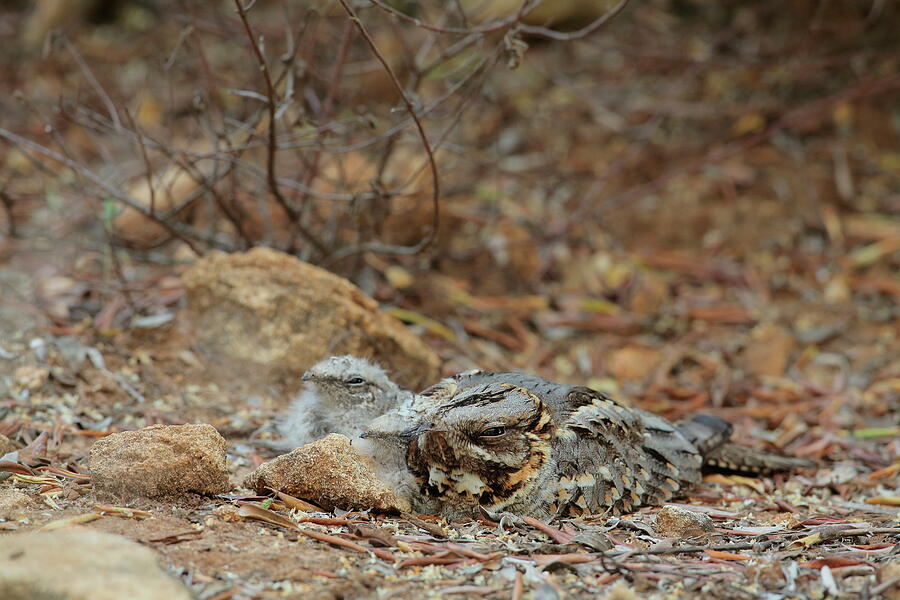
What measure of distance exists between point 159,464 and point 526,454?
1213 millimetres

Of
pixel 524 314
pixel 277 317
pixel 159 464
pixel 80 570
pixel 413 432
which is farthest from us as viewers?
pixel 524 314

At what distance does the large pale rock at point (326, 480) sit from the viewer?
2.97 metres

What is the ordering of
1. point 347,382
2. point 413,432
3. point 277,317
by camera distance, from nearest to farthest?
1. point 413,432
2. point 347,382
3. point 277,317

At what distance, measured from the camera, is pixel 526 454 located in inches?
121

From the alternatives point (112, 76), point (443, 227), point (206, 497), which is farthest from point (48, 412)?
point (112, 76)

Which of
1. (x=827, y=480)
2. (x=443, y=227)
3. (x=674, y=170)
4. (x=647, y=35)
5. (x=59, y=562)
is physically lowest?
(x=59, y=562)

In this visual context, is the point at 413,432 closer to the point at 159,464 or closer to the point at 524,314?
the point at 159,464

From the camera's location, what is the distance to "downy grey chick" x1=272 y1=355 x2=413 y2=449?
350cm

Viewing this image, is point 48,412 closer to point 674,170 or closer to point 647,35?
point 674,170

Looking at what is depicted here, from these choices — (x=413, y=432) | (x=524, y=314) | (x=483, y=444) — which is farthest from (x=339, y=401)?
(x=524, y=314)

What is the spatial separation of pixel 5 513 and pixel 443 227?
369 cm

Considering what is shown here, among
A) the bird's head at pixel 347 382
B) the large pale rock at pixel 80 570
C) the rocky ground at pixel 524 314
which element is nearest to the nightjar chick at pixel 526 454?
the rocky ground at pixel 524 314

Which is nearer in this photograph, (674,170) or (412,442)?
(412,442)

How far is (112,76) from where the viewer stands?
24.5 ft
